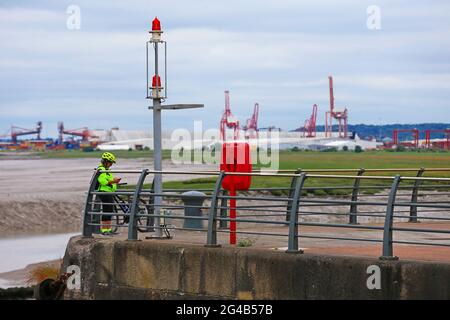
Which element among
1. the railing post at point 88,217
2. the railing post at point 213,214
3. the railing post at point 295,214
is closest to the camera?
the railing post at point 295,214

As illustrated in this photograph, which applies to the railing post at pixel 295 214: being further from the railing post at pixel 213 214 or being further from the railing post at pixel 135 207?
the railing post at pixel 135 207

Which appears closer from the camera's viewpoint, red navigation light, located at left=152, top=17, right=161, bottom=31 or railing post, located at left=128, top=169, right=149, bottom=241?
railing post, located at left=128, top=169, right=149, bottom=241

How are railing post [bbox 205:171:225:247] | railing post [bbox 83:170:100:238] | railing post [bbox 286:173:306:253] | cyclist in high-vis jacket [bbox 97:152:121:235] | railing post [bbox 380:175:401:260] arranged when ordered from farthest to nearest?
1. cyclist in high-vis jacket [bbox 97:152:121:235]
2. railing post [bbox 83:170:100:238]
3. railing post [bbox 205:171:225:247]
4. railing post [bbox 286:173:306:253]
5. railing post [bbox 380:175:401:260]

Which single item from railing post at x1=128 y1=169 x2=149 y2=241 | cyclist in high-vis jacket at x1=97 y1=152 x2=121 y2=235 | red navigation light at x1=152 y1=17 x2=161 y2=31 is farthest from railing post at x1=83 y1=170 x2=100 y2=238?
red navigation light at x1=152 y1=17 x2=161 y2=31

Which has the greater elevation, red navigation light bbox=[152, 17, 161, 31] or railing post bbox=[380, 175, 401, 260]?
red navigation light bbox=[152, 17, 161, 31]

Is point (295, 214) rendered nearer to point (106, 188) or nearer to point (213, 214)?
point (213, 214)

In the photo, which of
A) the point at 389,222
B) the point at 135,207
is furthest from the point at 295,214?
the point at 135,207

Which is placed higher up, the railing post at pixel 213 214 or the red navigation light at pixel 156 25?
the red navigation light at pixel 156 25

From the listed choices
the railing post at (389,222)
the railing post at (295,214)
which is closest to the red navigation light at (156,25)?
the railing post at (295,214)

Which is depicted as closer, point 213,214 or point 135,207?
point 213,214

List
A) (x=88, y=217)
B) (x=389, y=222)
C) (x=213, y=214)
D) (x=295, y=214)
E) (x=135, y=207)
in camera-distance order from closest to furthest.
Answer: (x=389, y=222)
(x=295, y=214)
(x=213, y=214)
(x=135, y=207)
(x=88, y=217)

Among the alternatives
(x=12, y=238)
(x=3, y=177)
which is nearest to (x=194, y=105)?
(x=12, y=238)

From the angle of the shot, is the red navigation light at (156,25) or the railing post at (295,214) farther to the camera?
the red navigation light at (156,25)

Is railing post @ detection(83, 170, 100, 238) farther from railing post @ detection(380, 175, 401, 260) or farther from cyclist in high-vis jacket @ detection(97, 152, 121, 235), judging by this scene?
railing post @ detection(380, 175, 401, 260)
